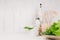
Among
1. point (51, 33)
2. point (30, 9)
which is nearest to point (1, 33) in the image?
point (30, 9)

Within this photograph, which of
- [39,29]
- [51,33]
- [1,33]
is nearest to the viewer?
[51,33]

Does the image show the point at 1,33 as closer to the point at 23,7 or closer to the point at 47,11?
the point at 23,7

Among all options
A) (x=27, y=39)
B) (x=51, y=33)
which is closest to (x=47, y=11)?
(x=27, y=39)

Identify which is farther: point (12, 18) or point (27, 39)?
point (12, 18)

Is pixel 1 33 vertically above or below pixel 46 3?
below

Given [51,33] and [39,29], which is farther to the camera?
[39,29]

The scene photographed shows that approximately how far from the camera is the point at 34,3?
5.80ft

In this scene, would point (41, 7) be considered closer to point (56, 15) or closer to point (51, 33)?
point (56, 15)

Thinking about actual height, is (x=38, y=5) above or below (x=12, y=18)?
above

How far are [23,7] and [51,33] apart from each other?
3.15 ft

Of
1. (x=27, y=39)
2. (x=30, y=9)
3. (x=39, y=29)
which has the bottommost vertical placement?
(x=27, y=39)

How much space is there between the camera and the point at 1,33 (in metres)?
1.68

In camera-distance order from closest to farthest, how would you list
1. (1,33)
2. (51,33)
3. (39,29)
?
(51,33) → (39,29) → (1,33)

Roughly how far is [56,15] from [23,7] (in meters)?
0.46
